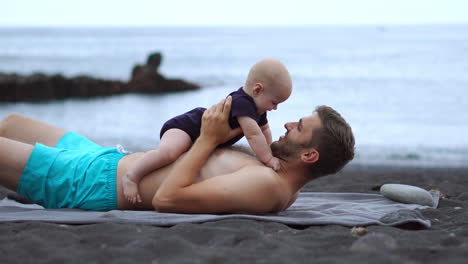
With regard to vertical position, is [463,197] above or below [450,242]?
below

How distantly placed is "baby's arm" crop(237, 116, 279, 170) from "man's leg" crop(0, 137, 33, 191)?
5.35ft

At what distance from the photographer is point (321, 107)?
4.21 m

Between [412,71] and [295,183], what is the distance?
3710cm

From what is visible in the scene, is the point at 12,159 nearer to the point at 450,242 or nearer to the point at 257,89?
the point at 257,89

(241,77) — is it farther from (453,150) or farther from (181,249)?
(181,249)

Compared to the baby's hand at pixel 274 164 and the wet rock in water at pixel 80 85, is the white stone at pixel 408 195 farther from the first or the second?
the wet rock in water at pixel 80 85

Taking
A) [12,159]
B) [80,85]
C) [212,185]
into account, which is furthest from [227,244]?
[80,85]

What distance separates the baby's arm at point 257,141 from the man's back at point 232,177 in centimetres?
6

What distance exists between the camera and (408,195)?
5.20 metres

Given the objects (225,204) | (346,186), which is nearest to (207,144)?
(225,204)

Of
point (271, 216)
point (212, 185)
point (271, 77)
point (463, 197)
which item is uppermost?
point (271, 77)

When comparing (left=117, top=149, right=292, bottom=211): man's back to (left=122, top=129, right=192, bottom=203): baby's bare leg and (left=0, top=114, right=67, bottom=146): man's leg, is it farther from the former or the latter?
(left=0, top=114, right=67, bottom=146): man's leg

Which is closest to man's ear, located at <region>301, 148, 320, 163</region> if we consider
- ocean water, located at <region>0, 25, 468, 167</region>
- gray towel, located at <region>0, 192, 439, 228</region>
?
gray towel, located at <region>0, 192, 439, 228</region>

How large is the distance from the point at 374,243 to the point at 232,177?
1.20m
